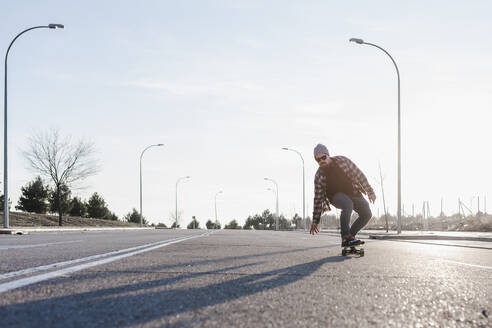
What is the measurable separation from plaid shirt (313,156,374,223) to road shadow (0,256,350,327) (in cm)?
349

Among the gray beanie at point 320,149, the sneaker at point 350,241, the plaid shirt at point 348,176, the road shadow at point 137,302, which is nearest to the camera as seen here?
the road shadow at point 137,302

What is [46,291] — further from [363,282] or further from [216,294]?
[363,282]

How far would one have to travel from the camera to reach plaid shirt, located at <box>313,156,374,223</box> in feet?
23.3

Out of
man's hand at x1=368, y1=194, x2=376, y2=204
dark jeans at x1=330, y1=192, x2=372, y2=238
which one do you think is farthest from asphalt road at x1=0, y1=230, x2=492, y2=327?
man's hand at x1=368, y1=194, x2=376, y2=204

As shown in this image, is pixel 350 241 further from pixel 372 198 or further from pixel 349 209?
pixel 372 198

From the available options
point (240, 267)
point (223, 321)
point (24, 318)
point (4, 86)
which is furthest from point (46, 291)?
point (4, 86)

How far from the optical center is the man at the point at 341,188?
703cm

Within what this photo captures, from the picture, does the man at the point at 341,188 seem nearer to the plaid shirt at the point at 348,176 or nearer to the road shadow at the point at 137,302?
the plaid shirt at the point at 348,176

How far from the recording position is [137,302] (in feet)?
8.27

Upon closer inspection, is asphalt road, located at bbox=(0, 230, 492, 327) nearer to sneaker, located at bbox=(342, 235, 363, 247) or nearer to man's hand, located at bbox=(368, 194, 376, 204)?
sneaker, located at bbox=(342, 235, 363, 247)

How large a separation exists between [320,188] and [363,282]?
3.57 m

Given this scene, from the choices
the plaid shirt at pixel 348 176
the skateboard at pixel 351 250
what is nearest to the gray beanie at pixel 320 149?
the plaid shirt at pixel 348 176

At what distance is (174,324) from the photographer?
2039 millimetres

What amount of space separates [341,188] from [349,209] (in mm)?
356
